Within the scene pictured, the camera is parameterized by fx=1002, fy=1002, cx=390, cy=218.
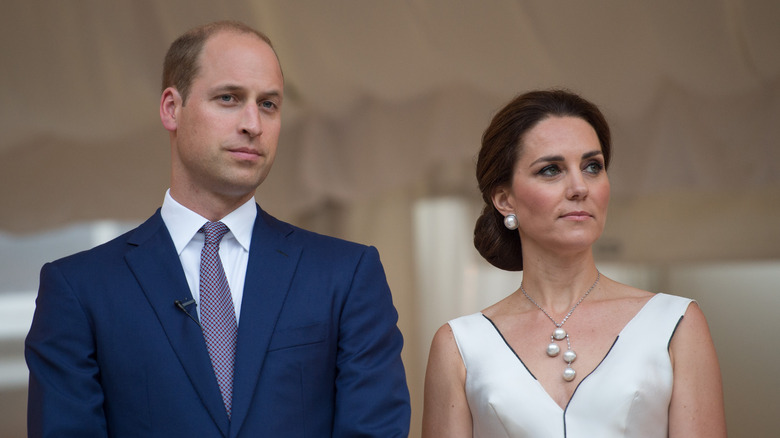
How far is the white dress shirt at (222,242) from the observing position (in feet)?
7.40

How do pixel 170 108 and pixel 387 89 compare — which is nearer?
pixel 170 108

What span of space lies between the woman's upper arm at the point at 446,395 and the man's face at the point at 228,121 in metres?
0.78

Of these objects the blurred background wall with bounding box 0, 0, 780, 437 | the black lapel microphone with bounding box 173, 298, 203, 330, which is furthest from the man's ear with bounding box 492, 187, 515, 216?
the blurred background wall with bounding box 0, 0, 780, 437

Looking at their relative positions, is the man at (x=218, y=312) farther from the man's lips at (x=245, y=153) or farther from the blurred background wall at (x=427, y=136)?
the blurred background wall at (x=427, y=136)

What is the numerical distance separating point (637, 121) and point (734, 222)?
794 millimetres

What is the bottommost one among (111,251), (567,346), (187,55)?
(567,346)

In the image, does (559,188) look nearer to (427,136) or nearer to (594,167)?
(594,167)

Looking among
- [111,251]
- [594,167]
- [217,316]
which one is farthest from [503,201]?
[111,251]

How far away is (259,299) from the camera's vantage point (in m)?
2.20

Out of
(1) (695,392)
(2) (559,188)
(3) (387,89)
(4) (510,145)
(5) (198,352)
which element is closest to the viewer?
(5) (198,352)

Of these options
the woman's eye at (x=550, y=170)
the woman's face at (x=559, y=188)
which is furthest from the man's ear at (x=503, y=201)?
the woman's eye at (x=550, y=170)

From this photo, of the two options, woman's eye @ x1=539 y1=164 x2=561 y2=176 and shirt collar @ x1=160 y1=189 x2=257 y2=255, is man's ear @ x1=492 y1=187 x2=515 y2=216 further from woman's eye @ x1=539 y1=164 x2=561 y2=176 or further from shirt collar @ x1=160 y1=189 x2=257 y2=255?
shirt collar @ x1=160 y1=189 x2=257 y2=255

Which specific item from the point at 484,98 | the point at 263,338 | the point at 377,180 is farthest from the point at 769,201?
the point at 263,338

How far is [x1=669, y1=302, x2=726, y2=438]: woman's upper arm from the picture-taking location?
249cm
